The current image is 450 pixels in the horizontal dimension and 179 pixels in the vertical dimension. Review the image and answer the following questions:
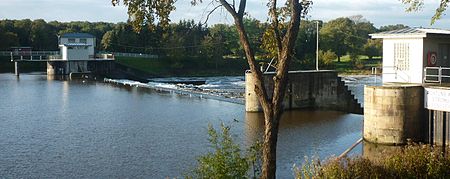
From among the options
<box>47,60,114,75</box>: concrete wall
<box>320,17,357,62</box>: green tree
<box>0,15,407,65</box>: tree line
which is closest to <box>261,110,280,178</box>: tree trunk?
<box>47,60,114,75</box>: concrete wall

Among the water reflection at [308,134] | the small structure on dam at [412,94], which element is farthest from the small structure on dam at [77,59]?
the small structure on dam at [412,94]

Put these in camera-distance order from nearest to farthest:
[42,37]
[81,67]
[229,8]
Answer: [229,8]
[81,67]
[42,37]

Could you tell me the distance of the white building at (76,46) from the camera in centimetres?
8681

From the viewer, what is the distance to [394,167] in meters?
12.8

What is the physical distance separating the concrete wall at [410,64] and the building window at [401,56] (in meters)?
0.14

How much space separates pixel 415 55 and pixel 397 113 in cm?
333

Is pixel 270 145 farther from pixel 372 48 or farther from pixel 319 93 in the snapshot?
pixel 372 48

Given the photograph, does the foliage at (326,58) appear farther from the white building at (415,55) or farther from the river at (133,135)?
the white building at (415,55)

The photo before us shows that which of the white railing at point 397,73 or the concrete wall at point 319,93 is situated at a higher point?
the white railing at point 397,73

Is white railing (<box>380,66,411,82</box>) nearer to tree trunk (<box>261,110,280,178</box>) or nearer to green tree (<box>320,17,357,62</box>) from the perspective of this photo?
tree trunk (<box>261,110,280,178</box>)

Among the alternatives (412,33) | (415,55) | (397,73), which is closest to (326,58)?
(397,73)

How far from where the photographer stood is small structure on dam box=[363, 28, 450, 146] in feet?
76.6

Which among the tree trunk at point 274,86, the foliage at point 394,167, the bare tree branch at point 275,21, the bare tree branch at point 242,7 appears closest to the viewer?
the bare tree branch at point 275,21

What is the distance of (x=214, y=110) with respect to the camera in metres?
39.3
